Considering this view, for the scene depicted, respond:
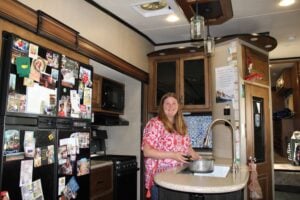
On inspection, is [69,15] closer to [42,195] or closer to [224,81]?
[42,195]

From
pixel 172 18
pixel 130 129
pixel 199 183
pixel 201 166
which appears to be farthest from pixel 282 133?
pixel 199 183

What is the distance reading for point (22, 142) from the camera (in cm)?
187

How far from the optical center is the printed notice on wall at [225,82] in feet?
11.4

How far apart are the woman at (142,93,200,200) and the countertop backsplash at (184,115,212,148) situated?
2067 mm

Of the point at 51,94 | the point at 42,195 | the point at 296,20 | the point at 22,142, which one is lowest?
the point at 42,195

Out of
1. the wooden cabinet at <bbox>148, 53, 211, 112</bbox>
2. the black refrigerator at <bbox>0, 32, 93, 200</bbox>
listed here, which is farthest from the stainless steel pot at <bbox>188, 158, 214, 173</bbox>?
the wooden cabinet at <bbox>148, 53, 211, 112</bbox>

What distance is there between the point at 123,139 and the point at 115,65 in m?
1.38

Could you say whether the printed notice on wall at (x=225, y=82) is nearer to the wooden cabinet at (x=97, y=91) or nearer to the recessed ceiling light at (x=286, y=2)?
the recessed ceiling light at (x=286, y=2)

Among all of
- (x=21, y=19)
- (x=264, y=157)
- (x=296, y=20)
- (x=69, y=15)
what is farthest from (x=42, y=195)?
(x=296, y=20)

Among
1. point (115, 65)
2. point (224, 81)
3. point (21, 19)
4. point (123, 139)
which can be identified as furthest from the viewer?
point (123, 139)

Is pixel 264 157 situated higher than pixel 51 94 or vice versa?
pixel 51 94

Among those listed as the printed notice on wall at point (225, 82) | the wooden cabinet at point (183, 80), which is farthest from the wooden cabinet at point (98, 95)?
the printed notice on wall at point (225, 82)

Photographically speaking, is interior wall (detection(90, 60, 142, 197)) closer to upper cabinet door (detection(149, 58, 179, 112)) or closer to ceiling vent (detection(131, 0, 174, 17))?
upper cabinet door (detection(149, 58, 179, 112))

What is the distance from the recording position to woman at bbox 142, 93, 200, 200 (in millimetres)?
2082
